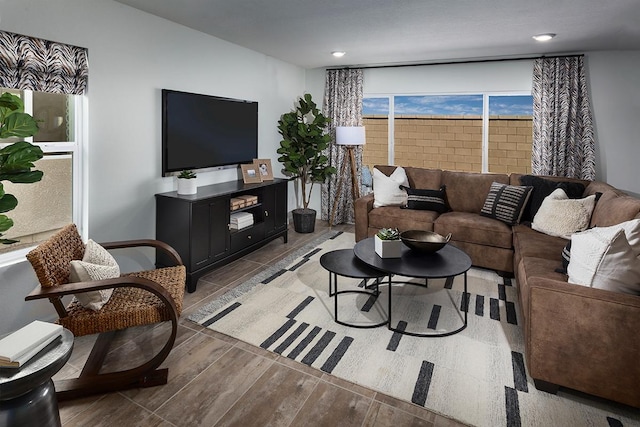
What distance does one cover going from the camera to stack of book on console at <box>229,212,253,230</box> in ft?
13.4

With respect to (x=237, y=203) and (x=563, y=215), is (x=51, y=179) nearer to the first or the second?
(x=237, y=203)

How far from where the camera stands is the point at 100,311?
2164 mm

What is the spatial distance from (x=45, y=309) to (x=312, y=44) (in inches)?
139

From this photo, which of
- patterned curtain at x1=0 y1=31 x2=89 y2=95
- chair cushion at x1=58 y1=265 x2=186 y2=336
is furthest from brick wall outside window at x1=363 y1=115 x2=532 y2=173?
chair cushion at x1=58 y1=265 x2=186 y2=336

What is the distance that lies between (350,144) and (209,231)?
252cm

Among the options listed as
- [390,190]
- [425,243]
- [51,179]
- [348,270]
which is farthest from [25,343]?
[390,190]

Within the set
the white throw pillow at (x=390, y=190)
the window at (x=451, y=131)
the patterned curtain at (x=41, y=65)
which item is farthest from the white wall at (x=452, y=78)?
the patterned curtain at (x=41, y=65)

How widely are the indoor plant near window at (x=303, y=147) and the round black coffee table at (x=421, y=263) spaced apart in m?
2.34

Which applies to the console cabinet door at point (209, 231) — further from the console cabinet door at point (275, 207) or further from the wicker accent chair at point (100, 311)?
the wicker accent chair at point (100, 311)

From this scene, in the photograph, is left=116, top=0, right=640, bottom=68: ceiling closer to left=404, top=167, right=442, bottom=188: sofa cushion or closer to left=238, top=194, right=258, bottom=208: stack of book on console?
left=404, top=167, right=442, bottom=188: sofa cushion

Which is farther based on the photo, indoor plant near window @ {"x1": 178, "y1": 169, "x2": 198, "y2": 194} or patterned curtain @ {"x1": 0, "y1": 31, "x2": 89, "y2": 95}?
indoor plant near window @ {"x1": 178, "y1": 169, "x2": 198, "y2": 194}

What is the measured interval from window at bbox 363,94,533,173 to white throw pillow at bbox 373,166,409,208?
3.67 feet

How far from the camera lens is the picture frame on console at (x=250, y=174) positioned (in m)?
4.54

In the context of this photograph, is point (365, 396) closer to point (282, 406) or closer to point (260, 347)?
point (282, 406)
